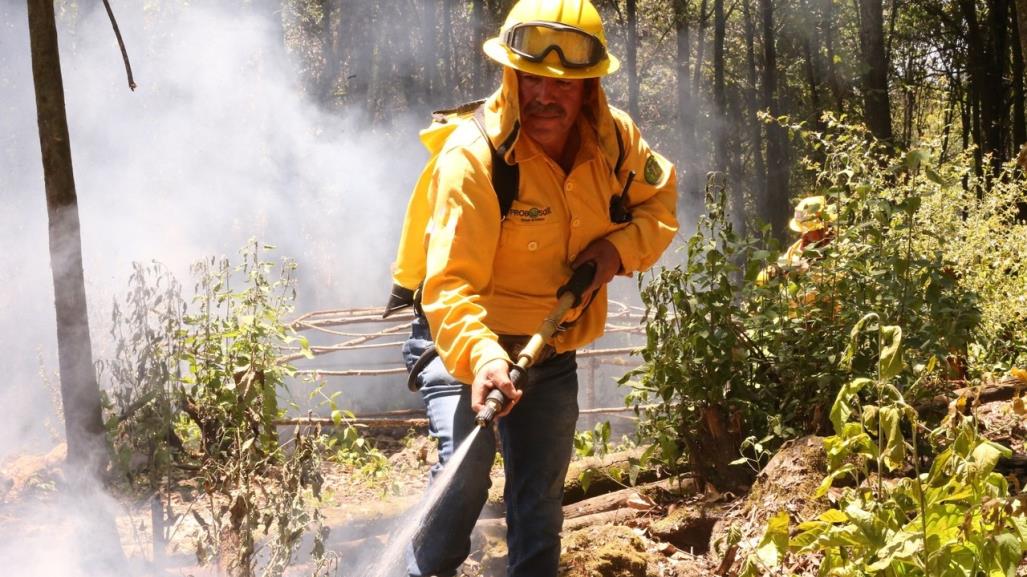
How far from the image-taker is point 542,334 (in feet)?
9.92

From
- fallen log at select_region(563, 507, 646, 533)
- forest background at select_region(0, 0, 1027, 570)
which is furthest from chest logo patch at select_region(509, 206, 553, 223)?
forest background at select_region(0, 0, 1027, 570)

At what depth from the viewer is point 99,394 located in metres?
4.59

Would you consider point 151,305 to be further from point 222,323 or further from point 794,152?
point 794,152

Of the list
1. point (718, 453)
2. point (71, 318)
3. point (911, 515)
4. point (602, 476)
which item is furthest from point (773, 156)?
point (911, 515)

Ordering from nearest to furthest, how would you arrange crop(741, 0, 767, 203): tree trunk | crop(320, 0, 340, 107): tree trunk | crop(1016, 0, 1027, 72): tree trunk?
crop(1016, 0, 1027, 72): tree trunk, crop(741, 0, 767, 203): tree trunk, crop(320, 0, 340, 107): tree trunk

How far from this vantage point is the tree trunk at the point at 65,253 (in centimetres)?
439

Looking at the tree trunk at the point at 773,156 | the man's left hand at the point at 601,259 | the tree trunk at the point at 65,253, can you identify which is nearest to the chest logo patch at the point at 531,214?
the man's left hand at the point at 601,259

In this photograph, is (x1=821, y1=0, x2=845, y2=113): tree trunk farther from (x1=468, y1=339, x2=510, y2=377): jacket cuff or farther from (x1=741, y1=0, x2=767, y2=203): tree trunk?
(x1=468, y1=339, x2=510, y2=377): jacket cuff

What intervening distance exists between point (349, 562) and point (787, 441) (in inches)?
83.0

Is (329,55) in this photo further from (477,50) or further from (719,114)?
(719,114)

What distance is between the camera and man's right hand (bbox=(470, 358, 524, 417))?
2727 mm

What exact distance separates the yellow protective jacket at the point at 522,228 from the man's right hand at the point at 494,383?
3 centimetres

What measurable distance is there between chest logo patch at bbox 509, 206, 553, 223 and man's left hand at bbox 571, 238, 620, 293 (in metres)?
0.20

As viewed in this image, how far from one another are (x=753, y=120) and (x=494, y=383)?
15.3 metres
